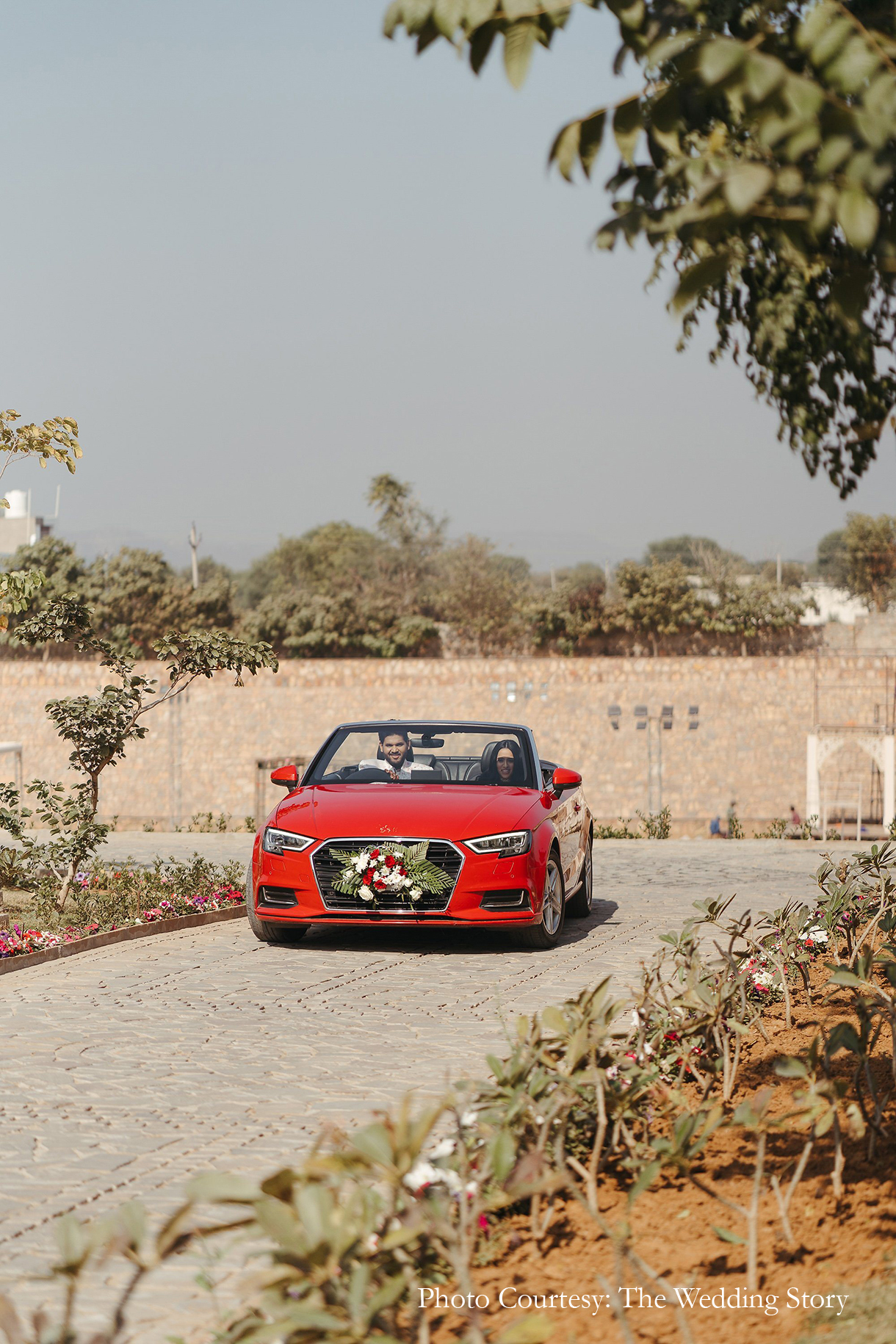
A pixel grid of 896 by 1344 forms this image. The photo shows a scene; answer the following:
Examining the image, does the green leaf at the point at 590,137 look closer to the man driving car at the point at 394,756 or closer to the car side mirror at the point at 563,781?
the car side mirror at the point at 563,781

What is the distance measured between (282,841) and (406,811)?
0.90 meters

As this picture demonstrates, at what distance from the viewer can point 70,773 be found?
34.8m

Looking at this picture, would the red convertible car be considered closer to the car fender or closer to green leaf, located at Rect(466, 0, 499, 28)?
the car fender

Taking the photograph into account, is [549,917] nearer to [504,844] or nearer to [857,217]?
[504,844]

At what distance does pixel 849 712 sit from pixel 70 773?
18843 mm

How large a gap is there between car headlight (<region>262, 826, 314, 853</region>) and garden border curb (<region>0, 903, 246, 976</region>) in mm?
1533

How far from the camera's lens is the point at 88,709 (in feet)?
39.1

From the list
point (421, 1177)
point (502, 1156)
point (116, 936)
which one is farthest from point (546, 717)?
point (502, 1156)

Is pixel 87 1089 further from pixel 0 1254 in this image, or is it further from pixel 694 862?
pixel 694 862

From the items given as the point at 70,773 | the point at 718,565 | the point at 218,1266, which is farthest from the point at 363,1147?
the point at 718,565

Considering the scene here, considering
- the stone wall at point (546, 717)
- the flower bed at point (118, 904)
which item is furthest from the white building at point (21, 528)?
the flower bed at point (118, 904)

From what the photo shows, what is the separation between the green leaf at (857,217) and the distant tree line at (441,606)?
151ft

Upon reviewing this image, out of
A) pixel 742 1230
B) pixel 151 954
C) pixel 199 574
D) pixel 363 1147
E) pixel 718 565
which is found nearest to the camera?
pixel 363 1147

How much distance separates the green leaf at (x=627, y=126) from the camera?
9.80 feet
